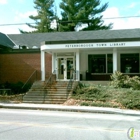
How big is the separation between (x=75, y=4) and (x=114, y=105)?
38.0 metres

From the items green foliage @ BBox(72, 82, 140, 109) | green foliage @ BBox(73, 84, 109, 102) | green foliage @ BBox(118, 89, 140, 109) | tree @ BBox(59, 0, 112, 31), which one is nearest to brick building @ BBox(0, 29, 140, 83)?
green foliage @ BBox(73, 84, 109, 102)

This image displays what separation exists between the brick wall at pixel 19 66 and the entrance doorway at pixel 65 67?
5.35 feet

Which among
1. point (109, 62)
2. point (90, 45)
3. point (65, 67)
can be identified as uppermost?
point (90, 45)

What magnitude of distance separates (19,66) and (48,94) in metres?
9.71

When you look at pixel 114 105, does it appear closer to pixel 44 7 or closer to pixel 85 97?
pixel 85 97

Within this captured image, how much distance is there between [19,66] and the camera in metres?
27.7

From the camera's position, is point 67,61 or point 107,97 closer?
point 107,97

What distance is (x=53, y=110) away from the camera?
1545 centimetres

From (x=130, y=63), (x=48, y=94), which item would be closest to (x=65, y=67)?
(x=130, y=63)

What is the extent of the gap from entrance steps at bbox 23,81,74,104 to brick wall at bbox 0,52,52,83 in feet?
21.0

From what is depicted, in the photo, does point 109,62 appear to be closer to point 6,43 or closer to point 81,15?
point 6,43

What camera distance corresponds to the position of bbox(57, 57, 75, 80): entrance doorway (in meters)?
25.8

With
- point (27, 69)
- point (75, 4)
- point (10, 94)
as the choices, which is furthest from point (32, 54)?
point (75, 4)

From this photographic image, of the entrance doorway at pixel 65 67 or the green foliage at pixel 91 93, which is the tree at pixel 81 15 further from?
the green foliage at pixel 91 93
